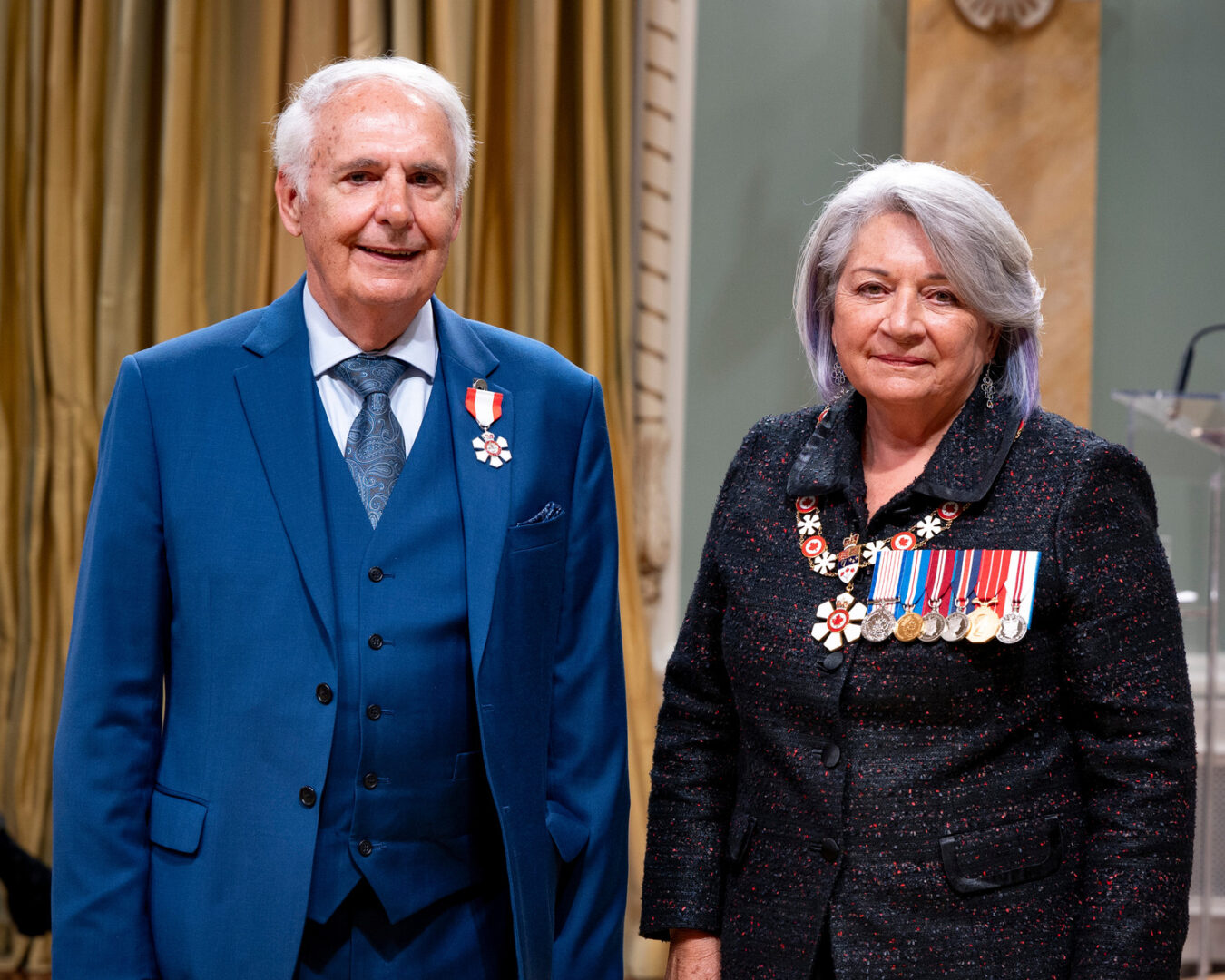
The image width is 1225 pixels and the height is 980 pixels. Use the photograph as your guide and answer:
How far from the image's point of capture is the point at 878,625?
1.53m

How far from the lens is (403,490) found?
158cm

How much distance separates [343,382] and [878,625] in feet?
2.25

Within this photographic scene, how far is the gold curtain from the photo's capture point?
10.9 ft

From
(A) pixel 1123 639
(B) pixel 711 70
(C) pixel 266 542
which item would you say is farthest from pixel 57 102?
(A) pixel 1123 639

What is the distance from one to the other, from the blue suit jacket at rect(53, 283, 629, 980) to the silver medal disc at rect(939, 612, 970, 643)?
465 millimetres

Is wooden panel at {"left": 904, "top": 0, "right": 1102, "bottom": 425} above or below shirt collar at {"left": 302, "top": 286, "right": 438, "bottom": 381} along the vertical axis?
above

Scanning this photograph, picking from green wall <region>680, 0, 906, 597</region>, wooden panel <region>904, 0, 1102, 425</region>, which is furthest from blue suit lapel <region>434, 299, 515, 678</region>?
wooden panel <region>904, 0, 1102, 425</region>

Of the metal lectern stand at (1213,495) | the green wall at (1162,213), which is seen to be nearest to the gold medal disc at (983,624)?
the metal lectern stand at (1213,495)

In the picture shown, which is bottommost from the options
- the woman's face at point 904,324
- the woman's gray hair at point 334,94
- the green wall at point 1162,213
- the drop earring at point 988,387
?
the drop earring at point 988,387

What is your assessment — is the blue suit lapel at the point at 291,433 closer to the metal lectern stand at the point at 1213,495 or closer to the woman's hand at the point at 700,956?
the woman's hand at the point at 700,956

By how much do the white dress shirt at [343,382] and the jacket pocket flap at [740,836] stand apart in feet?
1.92

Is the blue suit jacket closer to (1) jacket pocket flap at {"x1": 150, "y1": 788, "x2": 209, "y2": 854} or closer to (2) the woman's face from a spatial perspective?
(1) jacket pocket flap at {"x1": 150, "y1": 788, "x2": 209, "y2": 854}

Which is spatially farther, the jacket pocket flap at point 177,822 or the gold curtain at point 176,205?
the gold curtain at point 176,205

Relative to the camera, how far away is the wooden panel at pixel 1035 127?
336 cm
